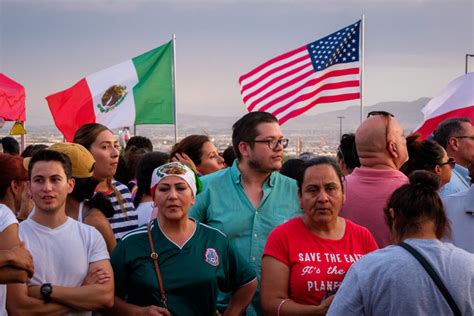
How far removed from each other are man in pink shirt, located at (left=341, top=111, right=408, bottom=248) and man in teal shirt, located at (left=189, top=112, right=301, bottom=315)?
0.45 metres

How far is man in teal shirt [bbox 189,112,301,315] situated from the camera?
492 centimetres

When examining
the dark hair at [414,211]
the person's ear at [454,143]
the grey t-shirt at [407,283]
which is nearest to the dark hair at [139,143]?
the person's ear at [454,143]

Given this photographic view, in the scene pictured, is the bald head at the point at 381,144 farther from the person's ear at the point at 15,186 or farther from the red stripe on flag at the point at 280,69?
the red stripe on flag at the point at 280,69

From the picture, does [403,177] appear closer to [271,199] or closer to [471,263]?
[271,199]

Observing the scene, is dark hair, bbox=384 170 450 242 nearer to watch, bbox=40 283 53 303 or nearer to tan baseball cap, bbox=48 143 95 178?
watch, bbox=40 283 53 303

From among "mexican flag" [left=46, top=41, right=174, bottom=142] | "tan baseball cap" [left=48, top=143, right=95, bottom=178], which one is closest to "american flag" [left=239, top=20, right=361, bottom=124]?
"mexican flag" [left=46, top=41, right=174, bottom=142]

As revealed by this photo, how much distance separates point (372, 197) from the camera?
16.1ft

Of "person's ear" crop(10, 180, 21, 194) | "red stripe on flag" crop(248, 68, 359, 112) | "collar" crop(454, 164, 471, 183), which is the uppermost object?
"red stripe on flag" crop(248, 68, 359, 112)

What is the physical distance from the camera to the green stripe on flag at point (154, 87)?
1220cm

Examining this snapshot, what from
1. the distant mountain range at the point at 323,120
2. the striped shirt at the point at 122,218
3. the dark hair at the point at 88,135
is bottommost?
the distant mountain range at the point at 323,120

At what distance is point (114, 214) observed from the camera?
5.36 metres

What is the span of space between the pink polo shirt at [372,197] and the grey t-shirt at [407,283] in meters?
1.53

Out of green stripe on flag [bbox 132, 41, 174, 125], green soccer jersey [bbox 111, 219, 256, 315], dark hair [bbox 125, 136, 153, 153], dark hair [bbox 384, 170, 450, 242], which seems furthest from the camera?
green stripe on flag [bbox 132, 41, 174, 125]

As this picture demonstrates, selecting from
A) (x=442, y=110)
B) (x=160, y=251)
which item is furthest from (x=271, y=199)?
(x=442, y=110)
